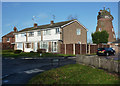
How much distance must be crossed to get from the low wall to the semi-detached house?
50.5 feet

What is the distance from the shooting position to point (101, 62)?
10.6 metres

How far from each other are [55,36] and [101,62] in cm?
1943

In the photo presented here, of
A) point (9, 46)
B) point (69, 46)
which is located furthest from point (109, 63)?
point (9, 46)

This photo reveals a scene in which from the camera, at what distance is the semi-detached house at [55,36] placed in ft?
94.0

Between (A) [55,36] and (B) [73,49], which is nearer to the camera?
(B) [73,49]

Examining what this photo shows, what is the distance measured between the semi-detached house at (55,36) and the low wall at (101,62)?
15400mm

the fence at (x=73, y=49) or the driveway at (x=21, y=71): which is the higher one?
the fence at (x=73, y=49)

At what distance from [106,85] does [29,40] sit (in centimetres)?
3138

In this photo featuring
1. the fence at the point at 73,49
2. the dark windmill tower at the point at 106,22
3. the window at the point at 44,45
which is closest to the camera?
the fence at the point at 73,49

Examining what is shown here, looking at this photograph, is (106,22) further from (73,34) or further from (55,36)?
(55,36)

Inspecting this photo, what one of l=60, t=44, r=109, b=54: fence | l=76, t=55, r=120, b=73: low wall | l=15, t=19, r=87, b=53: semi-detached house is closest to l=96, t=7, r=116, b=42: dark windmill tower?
l=15, t=19, r=87, b=53: semi-detached house

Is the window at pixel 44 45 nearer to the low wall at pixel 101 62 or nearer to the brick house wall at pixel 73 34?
the brick house wall at pixel 73 34

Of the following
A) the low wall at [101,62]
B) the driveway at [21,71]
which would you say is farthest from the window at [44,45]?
the low wall at [101,62]

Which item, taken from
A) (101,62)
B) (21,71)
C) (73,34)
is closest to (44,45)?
(73,34)
